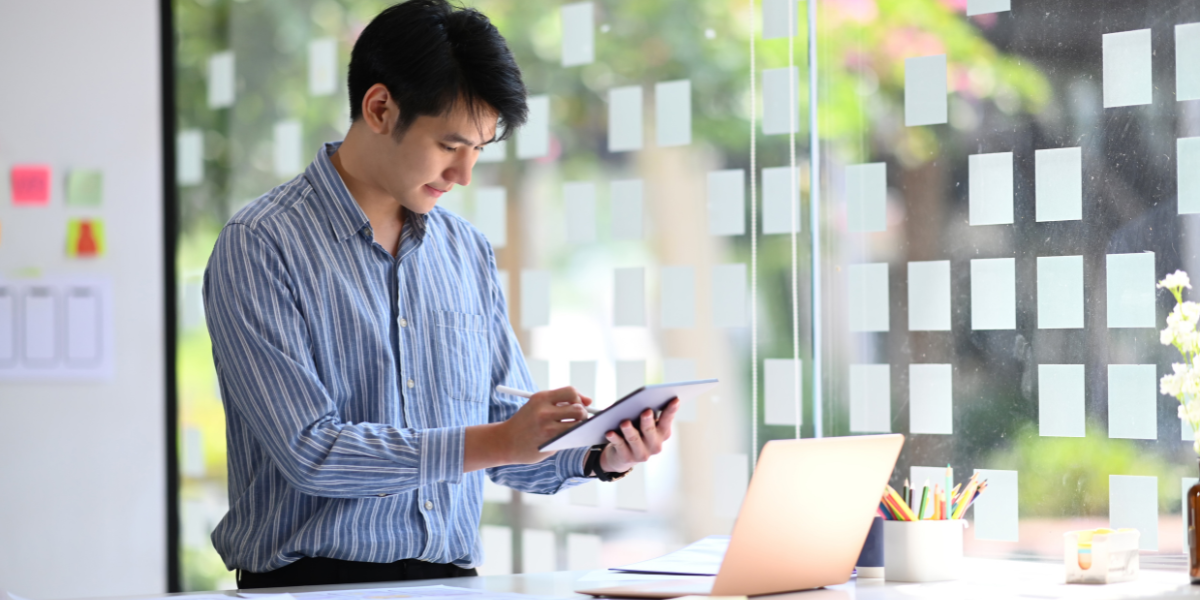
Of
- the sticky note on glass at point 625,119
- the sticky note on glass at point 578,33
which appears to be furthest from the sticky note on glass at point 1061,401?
the sticky note on glass at point 578,33

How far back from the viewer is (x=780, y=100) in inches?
90.4

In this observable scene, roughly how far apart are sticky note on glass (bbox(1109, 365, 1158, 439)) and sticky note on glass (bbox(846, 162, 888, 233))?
1.65ft

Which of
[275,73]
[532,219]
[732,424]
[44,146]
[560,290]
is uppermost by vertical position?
[275,73]

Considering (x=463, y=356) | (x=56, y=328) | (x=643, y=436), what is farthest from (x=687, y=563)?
(x=56, y=328)

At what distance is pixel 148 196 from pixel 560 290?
55.3 inches

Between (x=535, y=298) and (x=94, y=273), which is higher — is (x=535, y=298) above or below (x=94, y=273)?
below

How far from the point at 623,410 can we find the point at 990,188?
95 cm

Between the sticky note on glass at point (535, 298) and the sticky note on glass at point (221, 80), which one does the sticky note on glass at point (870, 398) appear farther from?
the sticky note on glass at point (221, 80)

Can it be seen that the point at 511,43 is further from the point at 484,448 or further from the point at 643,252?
the point at 484,448

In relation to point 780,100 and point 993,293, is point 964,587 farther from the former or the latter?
point 780,100

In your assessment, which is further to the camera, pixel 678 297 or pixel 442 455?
pixel 678 297

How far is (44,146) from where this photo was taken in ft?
10.1

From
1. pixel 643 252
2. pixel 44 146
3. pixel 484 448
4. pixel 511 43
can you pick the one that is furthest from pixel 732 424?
pixel 44 146

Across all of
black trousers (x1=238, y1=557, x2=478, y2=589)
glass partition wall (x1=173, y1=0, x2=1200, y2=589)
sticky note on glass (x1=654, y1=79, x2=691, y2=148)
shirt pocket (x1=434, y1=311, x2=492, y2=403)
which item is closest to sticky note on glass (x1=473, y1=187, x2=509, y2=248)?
glass partition wall (x1=173, y1=0, x2=1200, y2=589)
